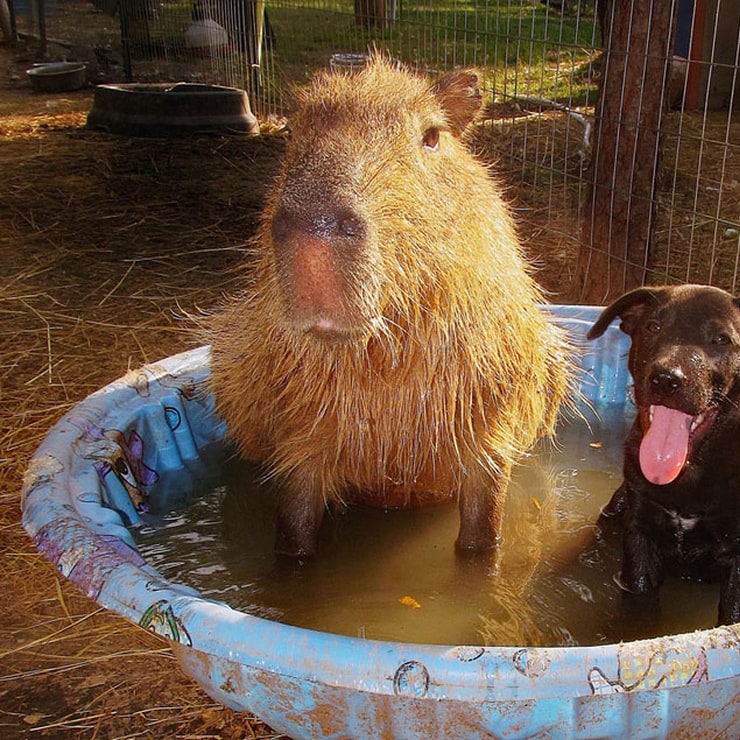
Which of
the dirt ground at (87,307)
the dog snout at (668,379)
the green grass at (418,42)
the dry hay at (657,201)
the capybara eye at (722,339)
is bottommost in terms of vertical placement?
the dirt ground at (87,307)

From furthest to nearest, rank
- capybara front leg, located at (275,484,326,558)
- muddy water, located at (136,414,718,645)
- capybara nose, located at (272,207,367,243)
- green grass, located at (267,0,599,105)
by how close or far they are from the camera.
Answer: green grass, located at (267,0,599,105) < capybara front leg, located at (275,484,326,558) < muddy water, located at (136,414,718,645) < capybara nose, located at (272,207,367,243)

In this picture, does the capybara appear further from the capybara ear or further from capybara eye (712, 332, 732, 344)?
capybara eye (712, 332, 732, 344)

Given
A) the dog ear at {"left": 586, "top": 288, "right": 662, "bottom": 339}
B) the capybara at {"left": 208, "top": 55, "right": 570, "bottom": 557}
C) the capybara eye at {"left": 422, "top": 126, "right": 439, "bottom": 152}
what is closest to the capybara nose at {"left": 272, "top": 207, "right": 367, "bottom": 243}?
the capybara at {"left": 208, "top": 55, "right": 570, "bottom": 557}

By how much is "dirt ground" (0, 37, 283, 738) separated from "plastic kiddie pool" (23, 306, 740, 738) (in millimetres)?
492

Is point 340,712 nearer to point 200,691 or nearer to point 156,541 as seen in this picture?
point 200,691

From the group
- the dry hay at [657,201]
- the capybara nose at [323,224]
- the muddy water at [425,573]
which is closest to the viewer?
the capybara nose at [323,224]

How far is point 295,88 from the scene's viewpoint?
97.1 inches

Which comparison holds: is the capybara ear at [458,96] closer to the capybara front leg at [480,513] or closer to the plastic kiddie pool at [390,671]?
the capybara front leg at [480,513]

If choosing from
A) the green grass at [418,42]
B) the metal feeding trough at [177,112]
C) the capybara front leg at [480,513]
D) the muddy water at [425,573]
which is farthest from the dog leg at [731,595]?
the metal feeding trough at [177,112]

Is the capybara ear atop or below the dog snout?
atop

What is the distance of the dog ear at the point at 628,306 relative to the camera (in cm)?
233

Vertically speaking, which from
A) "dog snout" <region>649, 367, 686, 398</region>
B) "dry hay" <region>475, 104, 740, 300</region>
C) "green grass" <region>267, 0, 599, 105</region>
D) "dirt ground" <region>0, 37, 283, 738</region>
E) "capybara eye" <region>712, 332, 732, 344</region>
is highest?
"green grass" <region>267, 0, 599, 105</region>

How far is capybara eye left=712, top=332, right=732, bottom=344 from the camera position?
7.04 feet

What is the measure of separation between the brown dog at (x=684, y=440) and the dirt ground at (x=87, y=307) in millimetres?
980
